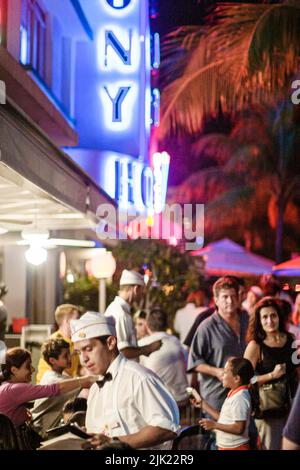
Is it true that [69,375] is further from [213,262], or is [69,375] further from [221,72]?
[213,262]

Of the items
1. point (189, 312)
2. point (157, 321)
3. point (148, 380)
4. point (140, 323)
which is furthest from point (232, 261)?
point (148, 380)

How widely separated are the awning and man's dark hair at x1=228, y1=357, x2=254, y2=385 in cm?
188

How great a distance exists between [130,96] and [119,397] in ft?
18.4

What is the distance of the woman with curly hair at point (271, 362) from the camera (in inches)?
235

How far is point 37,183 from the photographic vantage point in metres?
5.89

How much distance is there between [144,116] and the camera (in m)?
10.7

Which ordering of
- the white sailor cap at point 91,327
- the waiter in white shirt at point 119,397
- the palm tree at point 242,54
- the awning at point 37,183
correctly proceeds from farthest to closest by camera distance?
the palm tree at point 242,54 < the awning at point 37,183 < the white sailor cap at point 91,327 < the waiter in white shirt at point 119,397

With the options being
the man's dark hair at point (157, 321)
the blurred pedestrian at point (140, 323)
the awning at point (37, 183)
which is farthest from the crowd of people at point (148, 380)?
the blurred pedestrian at point (140, 323)

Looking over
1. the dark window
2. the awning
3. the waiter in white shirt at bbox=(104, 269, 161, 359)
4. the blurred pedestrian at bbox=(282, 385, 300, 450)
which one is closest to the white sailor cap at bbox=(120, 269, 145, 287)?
the waiter in white shirt at bbox=(104, 269, 161, 359)

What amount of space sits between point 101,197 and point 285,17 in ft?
9.72

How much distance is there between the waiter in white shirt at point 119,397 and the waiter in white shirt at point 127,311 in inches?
35.0

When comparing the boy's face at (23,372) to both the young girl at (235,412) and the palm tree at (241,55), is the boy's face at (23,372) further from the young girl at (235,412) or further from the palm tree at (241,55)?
the palm tree at (241,55)

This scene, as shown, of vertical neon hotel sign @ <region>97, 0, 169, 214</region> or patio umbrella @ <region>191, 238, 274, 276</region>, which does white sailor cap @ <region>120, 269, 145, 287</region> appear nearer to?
vertical neon hotel sign @ <region>97, 0, 169, 214</region>
